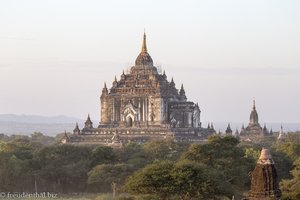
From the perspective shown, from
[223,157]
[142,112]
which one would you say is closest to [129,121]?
[142,112]

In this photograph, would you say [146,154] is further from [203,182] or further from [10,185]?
[203,182]

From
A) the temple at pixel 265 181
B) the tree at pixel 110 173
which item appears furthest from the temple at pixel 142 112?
the temple at pixel 265 181

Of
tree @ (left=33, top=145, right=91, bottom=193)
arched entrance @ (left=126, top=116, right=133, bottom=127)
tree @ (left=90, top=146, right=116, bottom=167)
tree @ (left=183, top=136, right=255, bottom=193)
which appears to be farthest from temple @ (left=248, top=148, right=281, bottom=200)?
arched entrance @ (left=126, top=116, right=133, bottom=127)

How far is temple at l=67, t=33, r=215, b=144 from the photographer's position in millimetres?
94625

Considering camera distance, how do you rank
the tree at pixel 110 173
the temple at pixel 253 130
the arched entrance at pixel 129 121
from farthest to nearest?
1. the temple at pixel 253 130
2. the arched entrance at pixel 129 121
3. the tree at pixel 110 173

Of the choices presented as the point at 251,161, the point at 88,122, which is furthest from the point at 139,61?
the point at 251,161

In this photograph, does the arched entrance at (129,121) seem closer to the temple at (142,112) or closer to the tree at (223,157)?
the temple at (142,112)

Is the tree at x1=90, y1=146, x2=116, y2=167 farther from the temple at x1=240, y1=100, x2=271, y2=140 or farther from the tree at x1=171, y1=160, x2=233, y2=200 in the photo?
the temple at x1=240, y1=100, x2=271, y2=140

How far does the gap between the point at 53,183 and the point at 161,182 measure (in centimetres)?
2676

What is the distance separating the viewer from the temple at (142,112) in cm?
9462

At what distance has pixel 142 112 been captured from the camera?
97.1 m

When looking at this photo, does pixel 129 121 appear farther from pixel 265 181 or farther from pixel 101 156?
pixel 265 181

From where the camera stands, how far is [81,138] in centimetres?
9638

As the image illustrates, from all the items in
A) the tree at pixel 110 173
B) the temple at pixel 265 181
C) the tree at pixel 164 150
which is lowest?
the tree at pixel 110 173
